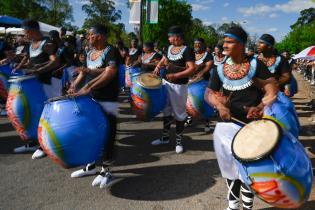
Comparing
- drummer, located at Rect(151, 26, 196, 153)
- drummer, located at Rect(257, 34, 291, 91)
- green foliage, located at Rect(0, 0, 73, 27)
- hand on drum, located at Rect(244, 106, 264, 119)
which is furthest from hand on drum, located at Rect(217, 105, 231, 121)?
green foliage, located at Rect(0, 0, 73, 27)

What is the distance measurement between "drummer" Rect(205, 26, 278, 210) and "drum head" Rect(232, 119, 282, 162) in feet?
0.86

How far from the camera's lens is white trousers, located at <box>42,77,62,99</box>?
5716mm

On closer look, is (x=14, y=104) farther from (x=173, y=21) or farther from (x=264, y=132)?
(x=173, y=21)

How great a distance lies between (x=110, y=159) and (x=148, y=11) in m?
10.5

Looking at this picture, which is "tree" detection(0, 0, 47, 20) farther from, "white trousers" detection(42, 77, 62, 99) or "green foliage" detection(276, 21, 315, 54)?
"white trousers" detection(42, 77, 62, 99)

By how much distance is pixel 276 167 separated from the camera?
2.74 m

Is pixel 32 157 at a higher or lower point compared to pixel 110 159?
lower

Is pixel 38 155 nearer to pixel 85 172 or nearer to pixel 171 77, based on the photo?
pixel 85 172

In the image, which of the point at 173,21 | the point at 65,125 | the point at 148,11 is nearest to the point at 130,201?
the point at 65,125

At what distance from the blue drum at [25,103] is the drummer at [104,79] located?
0.87m

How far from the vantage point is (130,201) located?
Result: 4234mm

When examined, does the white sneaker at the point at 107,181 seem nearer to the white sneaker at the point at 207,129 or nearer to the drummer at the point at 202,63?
the drummer at the point at 202,63

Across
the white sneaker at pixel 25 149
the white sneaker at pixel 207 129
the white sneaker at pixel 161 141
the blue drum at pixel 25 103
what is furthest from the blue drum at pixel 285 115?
the white sneaker at pixel 25 149

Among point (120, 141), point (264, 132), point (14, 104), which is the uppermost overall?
point (264, 132)
